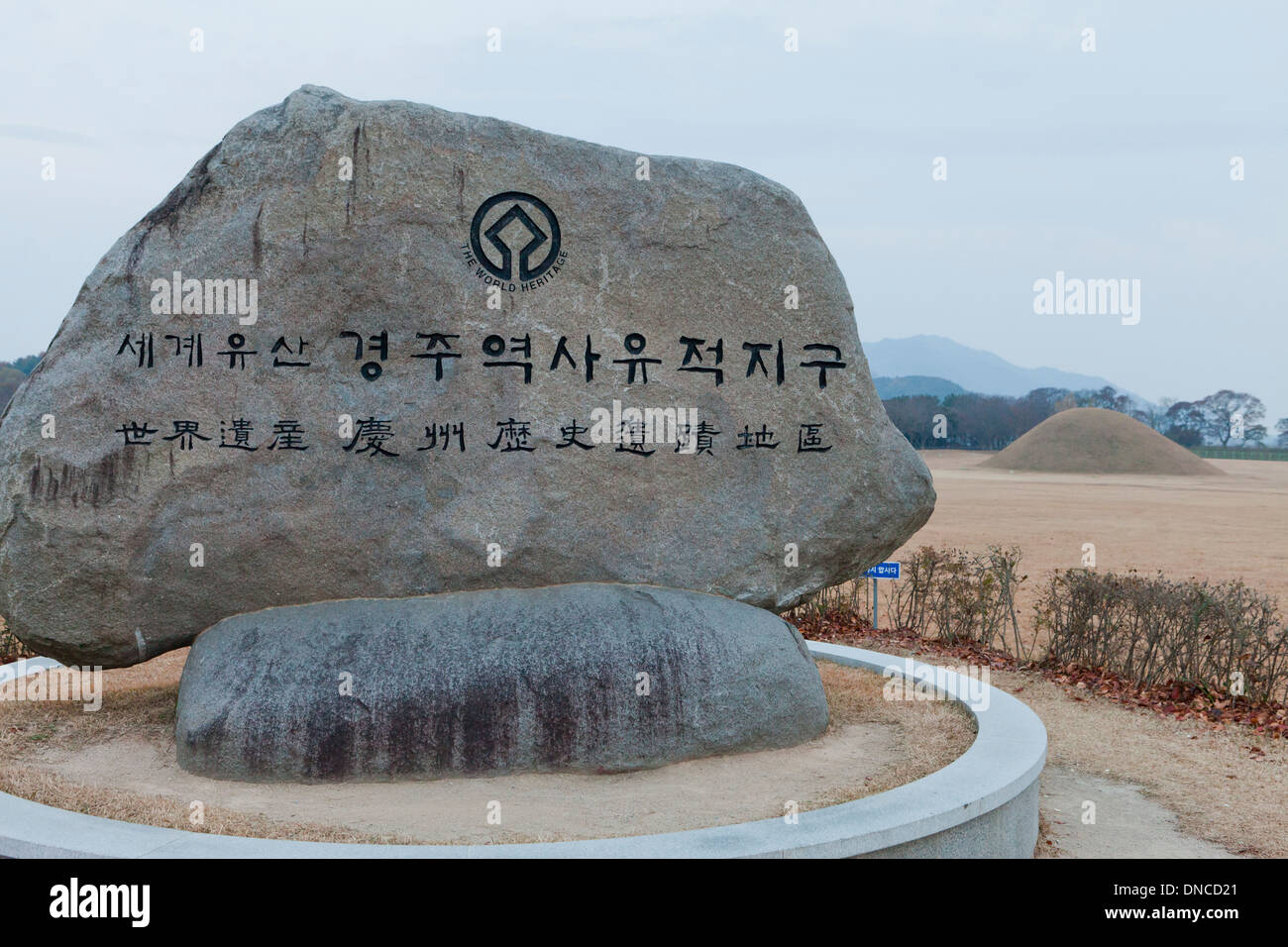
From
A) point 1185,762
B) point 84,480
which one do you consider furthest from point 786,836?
point 84,480

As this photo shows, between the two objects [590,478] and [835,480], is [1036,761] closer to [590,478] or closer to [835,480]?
[835,480]

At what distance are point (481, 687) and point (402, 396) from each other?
69.9 inches

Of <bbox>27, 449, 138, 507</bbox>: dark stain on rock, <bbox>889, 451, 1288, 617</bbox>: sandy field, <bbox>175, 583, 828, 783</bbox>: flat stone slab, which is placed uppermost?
<bbox>27, 449, 138, 507</bbox>: dark stain on rock

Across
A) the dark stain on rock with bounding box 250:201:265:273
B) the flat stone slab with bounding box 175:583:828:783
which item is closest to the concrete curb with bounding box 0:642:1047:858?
the flat stone slab with bounding box 175:583:828:783

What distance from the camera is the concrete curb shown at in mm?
4434

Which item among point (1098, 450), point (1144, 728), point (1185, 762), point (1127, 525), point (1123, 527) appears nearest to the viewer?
point (1185, 762)

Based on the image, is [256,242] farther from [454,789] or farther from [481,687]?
[454,789]

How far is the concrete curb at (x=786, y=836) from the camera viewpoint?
4434 mm

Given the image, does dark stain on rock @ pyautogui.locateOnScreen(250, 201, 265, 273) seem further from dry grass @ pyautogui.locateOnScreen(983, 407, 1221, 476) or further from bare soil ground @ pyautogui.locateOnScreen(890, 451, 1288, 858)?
dry grass @ pyautogui.locateOnScreen(983, 407, 1221, 476)

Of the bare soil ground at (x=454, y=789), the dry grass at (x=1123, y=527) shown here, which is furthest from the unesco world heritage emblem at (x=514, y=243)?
the dry grass at (x=1123, y=527)

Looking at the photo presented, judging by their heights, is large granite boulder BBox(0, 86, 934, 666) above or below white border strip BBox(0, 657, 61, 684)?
above

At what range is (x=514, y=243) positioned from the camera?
6336 millimetres

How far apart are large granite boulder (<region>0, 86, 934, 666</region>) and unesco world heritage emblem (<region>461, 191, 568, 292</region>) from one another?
0.5 inches

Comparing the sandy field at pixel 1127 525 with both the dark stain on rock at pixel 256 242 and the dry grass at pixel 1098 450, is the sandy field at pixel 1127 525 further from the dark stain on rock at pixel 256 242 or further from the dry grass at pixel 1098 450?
the dark stain on rock at pixel 256 242
